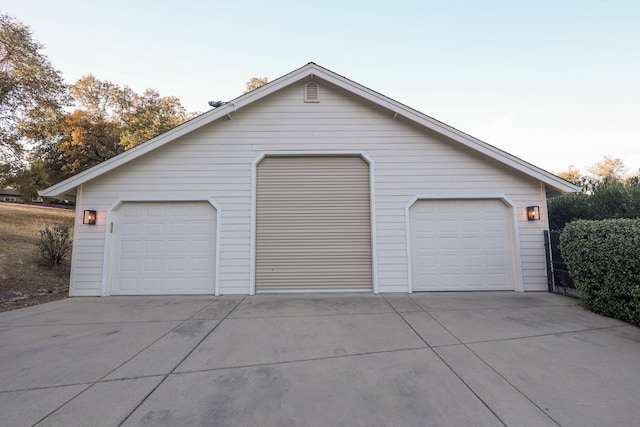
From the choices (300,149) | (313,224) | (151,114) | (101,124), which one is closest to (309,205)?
(313,224)

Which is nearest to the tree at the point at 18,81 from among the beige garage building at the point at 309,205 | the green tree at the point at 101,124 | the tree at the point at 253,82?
the green tree at the point at 101,124

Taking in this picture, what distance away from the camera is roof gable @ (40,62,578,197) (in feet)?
18.0

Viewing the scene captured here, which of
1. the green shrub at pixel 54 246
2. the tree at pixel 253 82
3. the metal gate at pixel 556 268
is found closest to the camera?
the metal gate at pixel 556 268

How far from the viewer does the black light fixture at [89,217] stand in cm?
555

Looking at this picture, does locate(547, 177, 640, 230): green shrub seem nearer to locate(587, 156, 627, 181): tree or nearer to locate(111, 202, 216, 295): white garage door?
locate(111, 202, 216, 295): white garage door

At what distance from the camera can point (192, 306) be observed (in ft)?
15.5

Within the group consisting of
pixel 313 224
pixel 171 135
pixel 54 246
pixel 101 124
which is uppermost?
pixel 101 124

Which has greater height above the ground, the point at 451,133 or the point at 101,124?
the point at 101,124

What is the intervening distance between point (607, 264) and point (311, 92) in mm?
6574

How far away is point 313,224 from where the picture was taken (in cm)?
580

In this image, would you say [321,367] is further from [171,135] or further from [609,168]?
[609,168]

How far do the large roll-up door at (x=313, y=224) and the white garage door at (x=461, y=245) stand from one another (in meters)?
1.23

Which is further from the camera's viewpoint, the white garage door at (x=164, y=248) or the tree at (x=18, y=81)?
the tree at (x=18, y=81)

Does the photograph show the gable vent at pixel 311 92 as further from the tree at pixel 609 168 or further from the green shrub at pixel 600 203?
the tree at pixel 609 168
